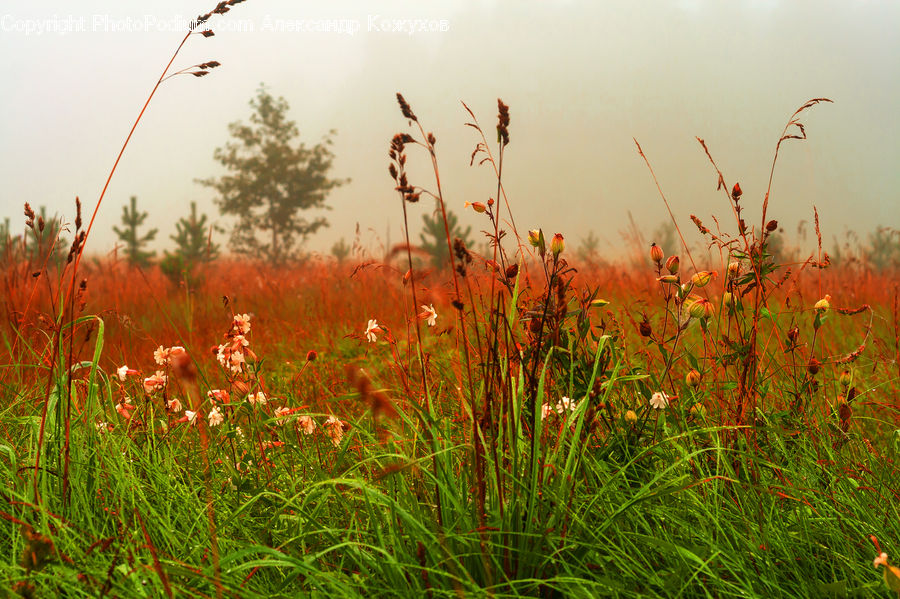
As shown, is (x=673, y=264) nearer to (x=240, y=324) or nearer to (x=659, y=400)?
(x=659, y=400)

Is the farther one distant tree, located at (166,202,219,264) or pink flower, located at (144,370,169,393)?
distant tree, located at (166,202,219,264)

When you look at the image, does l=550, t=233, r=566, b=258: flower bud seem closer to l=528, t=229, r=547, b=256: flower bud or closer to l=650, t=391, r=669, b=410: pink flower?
l=528, t=229, r=547, b=256: flower bud

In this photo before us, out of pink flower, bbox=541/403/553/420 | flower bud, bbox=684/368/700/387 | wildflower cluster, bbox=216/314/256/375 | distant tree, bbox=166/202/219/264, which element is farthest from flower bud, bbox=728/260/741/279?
distant tree, bbox=166/202/219/264

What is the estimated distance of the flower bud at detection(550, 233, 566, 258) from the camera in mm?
1733

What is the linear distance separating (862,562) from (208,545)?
1734mm

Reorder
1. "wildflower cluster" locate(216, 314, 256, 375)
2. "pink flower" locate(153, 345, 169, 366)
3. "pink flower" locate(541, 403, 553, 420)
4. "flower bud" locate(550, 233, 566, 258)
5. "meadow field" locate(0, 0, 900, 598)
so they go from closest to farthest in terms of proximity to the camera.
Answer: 1. "meadow field" locate(0, 0, 900, 598)
2. "flower bud" locate(550, 233, 566, 258)
3. "pink flower" locate(541, 403, 553, 420)
4. "wildflower cluster" locate(216, 314, 256, 375)
5. "pink flower" locate(153, 345, 169, 366)

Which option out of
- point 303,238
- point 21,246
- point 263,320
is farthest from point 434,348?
point 303,238

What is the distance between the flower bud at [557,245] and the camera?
1733mm

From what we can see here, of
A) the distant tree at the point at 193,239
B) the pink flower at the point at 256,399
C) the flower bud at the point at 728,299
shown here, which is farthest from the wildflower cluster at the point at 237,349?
the distant tree at the point at 193,239

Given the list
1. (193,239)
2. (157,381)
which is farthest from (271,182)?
(157,381)

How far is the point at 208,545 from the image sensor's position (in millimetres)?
1729

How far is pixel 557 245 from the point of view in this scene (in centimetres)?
173

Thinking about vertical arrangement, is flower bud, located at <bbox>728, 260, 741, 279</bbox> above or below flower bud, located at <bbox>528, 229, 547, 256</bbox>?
below

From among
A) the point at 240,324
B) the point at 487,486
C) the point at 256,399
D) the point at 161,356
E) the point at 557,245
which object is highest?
the point at 557,245
